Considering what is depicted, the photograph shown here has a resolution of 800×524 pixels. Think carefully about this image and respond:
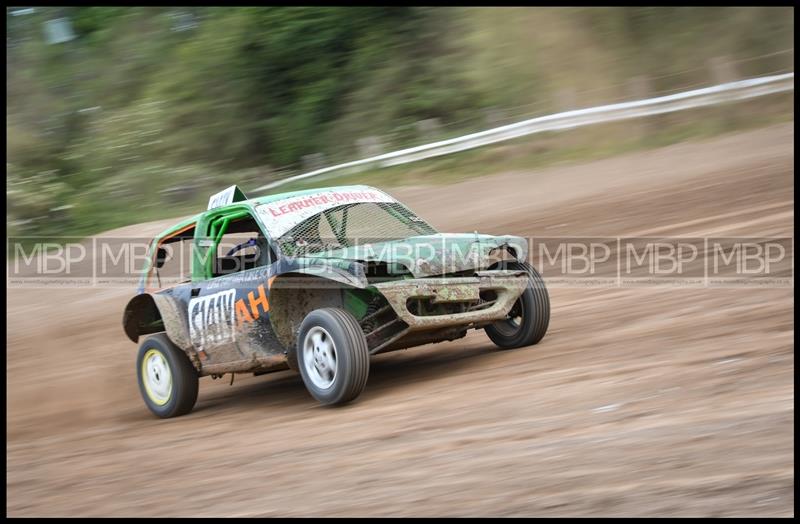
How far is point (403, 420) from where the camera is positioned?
570 centimetres

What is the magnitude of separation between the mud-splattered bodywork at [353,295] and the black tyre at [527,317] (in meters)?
0.15

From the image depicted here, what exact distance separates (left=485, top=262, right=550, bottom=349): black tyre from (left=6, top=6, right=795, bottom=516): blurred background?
140 mm

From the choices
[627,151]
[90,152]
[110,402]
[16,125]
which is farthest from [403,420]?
[16,125]

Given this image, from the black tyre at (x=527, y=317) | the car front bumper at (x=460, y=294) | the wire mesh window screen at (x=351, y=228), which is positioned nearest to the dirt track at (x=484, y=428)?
the black tyre at (x=527, y=317)

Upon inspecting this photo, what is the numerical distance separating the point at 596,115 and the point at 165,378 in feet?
33.3

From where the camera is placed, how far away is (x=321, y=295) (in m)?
6.74

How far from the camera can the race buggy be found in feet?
20.6

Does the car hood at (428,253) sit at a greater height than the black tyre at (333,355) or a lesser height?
greater

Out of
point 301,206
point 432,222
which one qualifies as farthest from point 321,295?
point 432,222

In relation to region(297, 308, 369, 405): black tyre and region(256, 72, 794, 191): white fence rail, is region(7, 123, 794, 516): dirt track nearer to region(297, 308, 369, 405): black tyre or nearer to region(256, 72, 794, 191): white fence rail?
region(297, 308, 369, 405): black tyre

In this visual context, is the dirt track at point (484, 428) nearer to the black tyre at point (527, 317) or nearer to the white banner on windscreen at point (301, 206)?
the black tyre at point (527, 317)

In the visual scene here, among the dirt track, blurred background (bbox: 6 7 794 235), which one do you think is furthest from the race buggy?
blurred background (bbox: 6 7 794 235)

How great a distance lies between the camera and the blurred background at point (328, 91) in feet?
54.7

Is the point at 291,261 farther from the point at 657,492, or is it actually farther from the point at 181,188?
the point at 181,188
